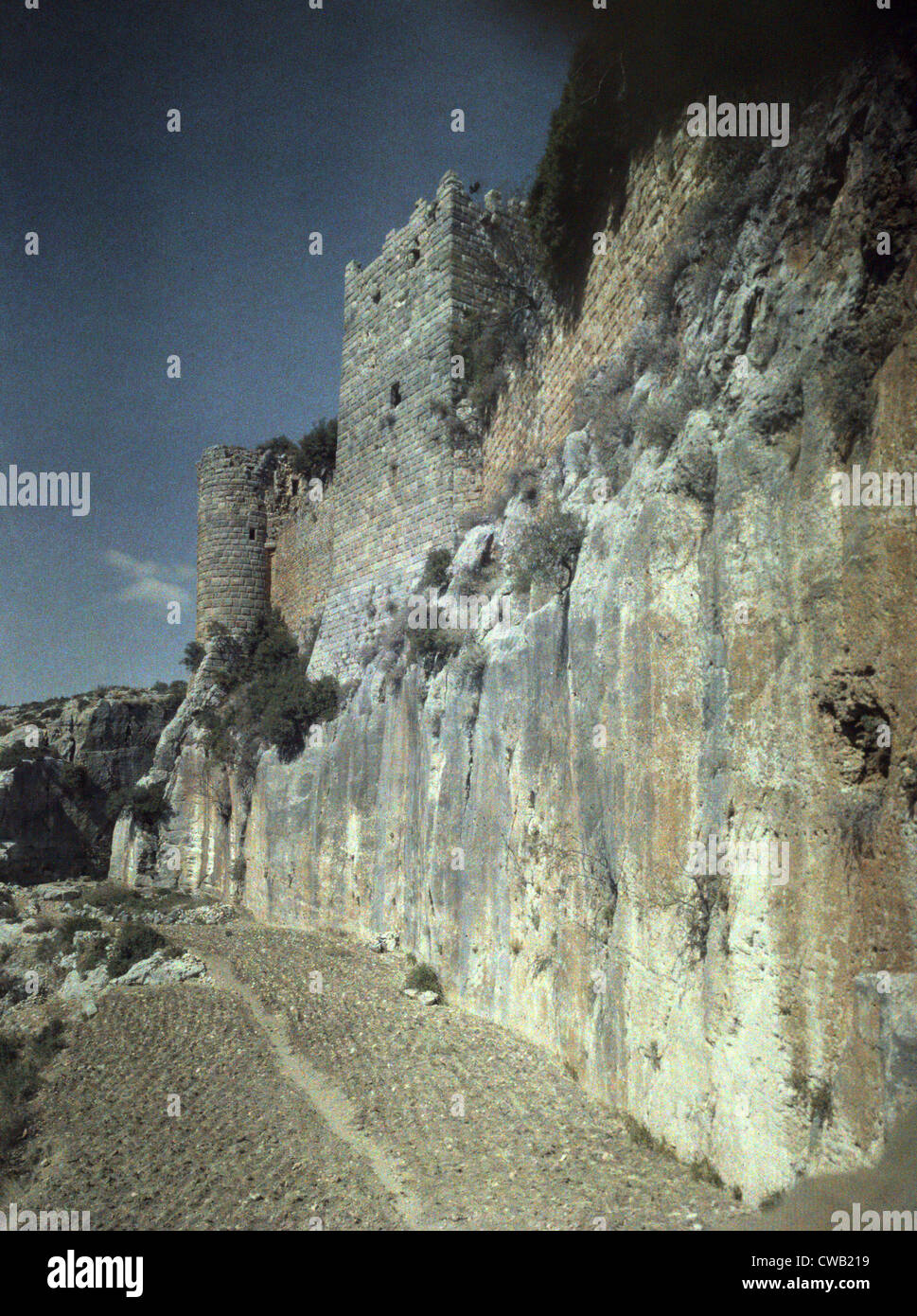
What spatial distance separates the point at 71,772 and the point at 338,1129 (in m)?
28.9

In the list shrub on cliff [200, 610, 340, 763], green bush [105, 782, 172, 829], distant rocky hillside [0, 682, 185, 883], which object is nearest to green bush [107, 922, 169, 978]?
shrub on cliff [200, 610, 340, 763]

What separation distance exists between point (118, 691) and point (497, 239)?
28.3 m

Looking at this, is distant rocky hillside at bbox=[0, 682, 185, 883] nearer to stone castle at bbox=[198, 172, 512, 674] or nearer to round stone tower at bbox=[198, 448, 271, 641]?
round stone tower at bbox=[198, 448, 271, 641]

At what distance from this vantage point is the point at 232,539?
25953 millimetres

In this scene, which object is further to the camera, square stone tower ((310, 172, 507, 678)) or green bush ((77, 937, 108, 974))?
green bush ((77, 937, 108, 974))

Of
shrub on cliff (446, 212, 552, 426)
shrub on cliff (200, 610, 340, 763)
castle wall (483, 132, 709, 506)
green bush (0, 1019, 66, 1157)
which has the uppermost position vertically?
shrub on cliff (446, 212, 552, 426)

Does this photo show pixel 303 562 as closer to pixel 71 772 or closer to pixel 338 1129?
pixel 71 772

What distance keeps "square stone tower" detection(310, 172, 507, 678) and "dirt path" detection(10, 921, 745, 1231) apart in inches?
292

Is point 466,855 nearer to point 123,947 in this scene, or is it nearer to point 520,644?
point 520,644

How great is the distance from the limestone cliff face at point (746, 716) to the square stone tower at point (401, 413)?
601cm

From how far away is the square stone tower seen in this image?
15.3 m

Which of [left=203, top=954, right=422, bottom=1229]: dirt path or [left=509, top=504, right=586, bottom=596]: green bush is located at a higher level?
[left=509, top=504, right=586, bottom=596]: green bush

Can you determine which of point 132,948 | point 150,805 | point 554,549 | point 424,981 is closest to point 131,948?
point 132,948
